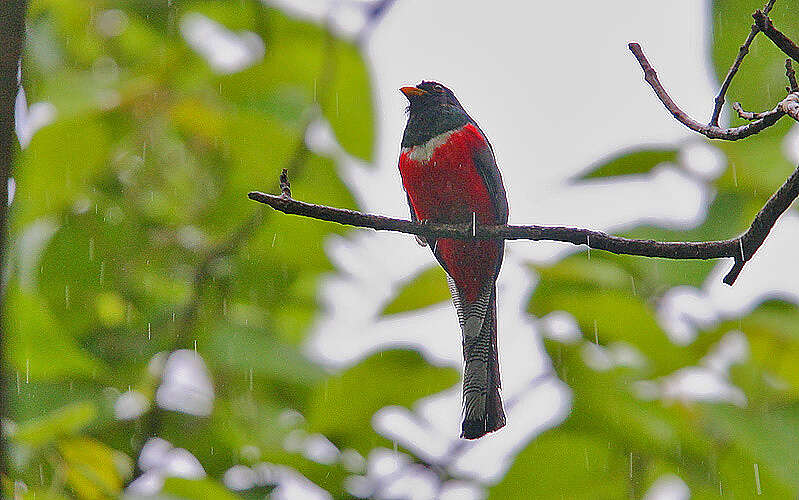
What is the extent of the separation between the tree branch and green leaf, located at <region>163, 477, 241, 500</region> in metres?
1.23

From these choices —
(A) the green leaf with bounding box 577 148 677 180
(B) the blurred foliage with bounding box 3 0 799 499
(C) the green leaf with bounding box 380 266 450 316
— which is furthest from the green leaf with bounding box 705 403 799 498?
(C) the green leaf with bounding box 380 266 450 316

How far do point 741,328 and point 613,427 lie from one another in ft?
1.24

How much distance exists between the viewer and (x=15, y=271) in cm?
255

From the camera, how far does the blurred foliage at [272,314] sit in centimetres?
183

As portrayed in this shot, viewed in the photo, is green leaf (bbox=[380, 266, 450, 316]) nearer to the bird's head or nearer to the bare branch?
the bird's head

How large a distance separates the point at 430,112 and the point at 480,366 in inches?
16.3

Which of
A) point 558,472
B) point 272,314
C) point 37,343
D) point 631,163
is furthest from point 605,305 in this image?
point 272,314

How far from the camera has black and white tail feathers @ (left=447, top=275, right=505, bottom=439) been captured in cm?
81

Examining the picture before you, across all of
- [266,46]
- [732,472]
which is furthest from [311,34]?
[732,472]

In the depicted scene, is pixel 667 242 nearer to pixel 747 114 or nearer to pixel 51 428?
pixel 747 114

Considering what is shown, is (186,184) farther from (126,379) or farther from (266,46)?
(266,46)

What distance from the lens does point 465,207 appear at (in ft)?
3.32

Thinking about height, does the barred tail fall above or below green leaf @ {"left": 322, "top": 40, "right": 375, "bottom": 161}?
above

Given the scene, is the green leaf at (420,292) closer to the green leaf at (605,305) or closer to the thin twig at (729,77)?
the green leaf at (605,305)
